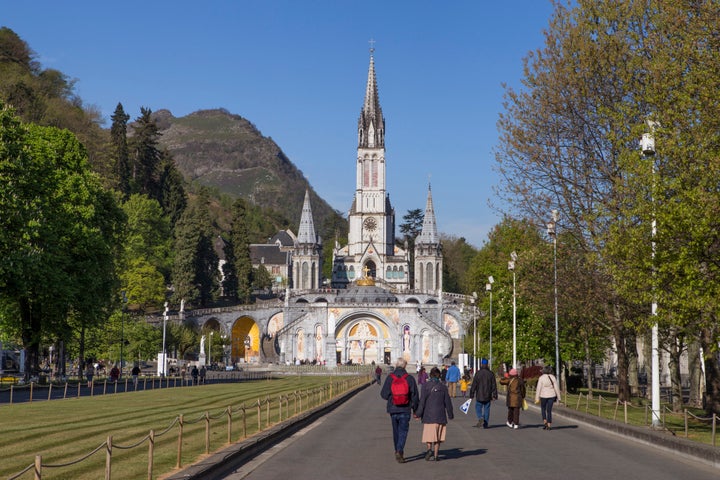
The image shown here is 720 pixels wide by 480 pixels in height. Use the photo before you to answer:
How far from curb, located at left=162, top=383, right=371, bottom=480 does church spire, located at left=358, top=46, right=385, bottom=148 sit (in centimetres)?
13777

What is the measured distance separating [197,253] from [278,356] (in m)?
16.9

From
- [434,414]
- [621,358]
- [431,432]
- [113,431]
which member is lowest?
[113,431]

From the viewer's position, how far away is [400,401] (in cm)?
1691

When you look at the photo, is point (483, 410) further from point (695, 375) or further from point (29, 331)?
point (29, 331)

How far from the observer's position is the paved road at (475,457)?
1484 cm

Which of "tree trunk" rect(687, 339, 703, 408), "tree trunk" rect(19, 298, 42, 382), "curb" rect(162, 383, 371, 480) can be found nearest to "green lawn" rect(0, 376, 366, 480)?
"curb" rect(162, 383, 371, 480)

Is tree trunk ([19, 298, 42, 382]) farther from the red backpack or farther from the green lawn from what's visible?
the red backpack

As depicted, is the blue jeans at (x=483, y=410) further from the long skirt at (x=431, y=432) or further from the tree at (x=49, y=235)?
the tree at (x=49, y=235)

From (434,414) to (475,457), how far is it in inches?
48.0

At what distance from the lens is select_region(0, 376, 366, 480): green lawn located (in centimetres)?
1438

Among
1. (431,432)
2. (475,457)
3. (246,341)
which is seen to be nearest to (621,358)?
(475,457)

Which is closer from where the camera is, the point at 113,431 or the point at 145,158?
the point at 113,431

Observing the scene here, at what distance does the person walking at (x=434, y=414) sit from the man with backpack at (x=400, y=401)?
9.7 inches

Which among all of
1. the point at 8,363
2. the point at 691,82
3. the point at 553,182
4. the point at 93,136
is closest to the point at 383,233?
the point at 93,136
